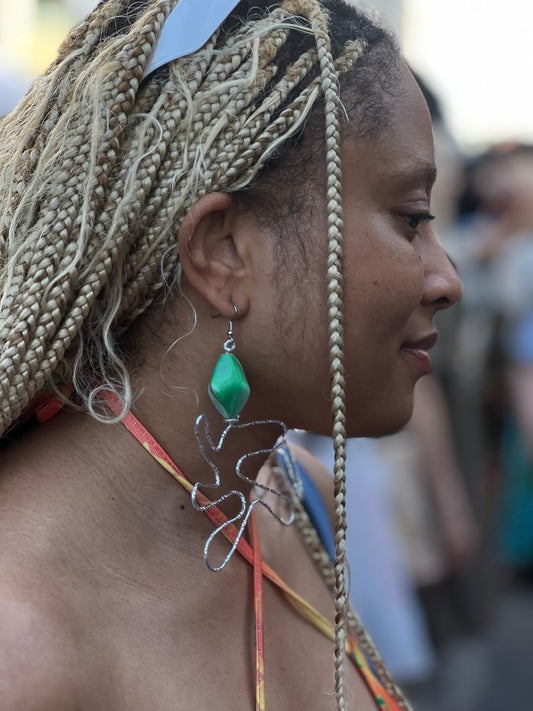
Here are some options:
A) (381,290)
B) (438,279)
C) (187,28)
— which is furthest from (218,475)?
(187,28)

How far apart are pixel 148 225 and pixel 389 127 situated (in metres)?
0.47

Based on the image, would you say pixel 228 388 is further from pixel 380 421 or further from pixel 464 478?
pixel 464 478

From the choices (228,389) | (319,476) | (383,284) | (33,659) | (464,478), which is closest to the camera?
(33,659)

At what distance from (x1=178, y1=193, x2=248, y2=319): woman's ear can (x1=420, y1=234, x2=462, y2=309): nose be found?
0.36 metres

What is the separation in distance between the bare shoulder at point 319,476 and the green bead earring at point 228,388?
0.71 metres

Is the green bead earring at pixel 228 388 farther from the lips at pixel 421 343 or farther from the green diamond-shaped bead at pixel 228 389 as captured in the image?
the lips at pixel 421 343

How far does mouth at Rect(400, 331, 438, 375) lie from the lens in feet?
6.01

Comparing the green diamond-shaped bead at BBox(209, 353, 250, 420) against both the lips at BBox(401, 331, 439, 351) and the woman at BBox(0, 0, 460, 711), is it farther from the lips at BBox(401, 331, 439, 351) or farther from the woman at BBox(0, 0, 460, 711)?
the lips at BBox(401, 331, 439, 351)

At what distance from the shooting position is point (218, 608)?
1.73m

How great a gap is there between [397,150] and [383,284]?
0.24 metres

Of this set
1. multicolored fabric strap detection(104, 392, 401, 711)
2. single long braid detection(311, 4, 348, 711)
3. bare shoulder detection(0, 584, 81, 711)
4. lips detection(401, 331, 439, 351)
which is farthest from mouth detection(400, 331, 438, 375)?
bare shoulder detection(0, 584, 81, 711)

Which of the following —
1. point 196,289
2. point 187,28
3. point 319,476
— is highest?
point 187,28

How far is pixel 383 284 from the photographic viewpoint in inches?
68.2

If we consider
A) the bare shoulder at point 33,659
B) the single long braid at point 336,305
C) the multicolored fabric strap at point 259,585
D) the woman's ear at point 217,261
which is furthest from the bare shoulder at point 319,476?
the bare shoulder at point 33,659
